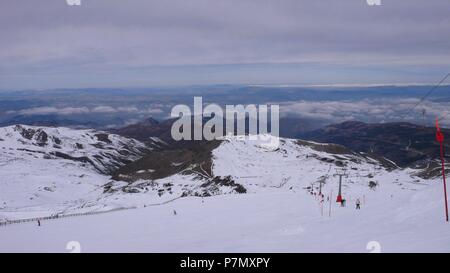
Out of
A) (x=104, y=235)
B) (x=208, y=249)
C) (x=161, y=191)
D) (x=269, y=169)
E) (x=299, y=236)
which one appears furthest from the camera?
(x=269, y=169)

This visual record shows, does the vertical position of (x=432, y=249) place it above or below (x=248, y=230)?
above

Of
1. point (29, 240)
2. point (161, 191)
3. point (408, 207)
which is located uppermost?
point (408, 207)

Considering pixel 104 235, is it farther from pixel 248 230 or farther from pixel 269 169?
pixel 269 169

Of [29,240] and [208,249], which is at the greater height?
[208,249]

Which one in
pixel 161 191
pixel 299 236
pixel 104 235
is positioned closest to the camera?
pixel 299 236
